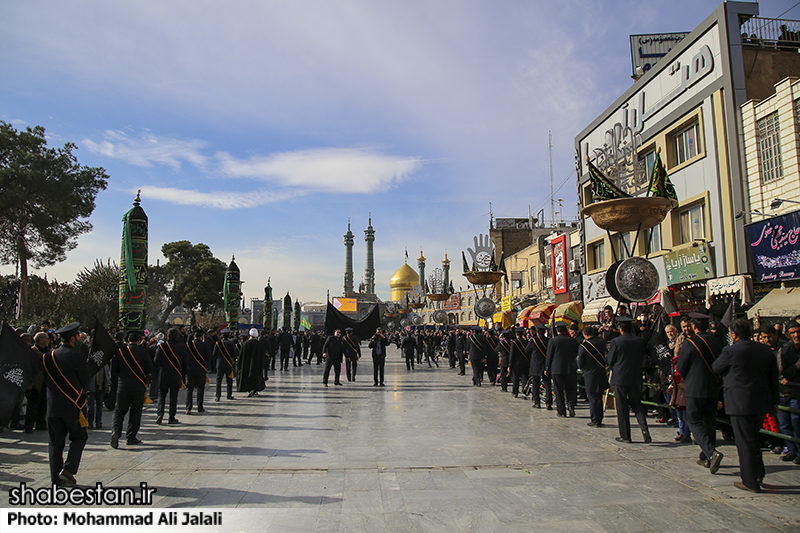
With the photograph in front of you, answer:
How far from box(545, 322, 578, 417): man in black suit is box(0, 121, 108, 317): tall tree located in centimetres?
2323

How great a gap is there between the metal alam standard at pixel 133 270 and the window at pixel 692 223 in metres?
15.6

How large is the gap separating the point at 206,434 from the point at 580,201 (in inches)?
756

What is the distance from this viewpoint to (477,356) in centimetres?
1576

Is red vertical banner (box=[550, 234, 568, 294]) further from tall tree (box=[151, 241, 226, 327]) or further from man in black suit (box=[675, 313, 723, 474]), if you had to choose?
tall tree (box=[151, 241, 226, 327])

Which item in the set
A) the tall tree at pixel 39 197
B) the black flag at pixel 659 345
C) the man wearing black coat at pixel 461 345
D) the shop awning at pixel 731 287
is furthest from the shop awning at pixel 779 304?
the tall tree at pixel 39 197

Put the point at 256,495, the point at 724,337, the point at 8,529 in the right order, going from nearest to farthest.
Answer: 1. the point at 8,529
2. the point at 256,495
3. the point at 724,337

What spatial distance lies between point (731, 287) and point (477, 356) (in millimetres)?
7083

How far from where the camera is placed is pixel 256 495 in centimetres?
481

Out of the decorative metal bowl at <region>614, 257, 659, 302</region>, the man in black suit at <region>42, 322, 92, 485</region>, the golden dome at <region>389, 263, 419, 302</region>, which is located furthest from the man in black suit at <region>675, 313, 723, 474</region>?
the golden dome at <region>389, 263, 419, 302</region>

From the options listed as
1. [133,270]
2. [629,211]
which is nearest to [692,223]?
[629,211]

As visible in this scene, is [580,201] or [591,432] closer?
[591,432]

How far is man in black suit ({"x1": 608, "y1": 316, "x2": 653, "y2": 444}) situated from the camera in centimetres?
711

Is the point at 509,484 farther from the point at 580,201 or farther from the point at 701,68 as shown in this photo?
the point at 580,201

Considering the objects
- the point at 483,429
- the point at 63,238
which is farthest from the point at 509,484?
the point at 63,238
